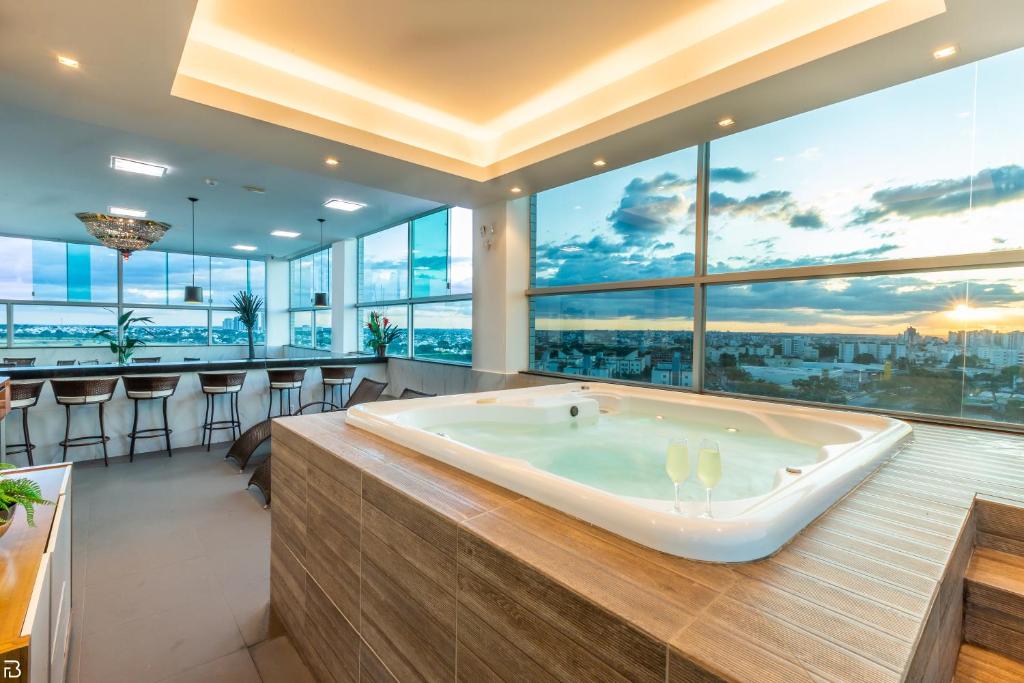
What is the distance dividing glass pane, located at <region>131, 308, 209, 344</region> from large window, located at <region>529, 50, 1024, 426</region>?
8674 mm

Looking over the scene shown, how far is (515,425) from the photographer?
2.98 meters

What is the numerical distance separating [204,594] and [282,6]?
9.79ft

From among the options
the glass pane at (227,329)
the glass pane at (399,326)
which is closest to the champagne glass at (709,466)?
the glass pane at (399,326)

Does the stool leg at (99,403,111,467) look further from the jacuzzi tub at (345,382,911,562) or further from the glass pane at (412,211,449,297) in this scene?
the glass pane at (412,211,449,297)

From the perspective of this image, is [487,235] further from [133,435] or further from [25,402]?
[25,402]

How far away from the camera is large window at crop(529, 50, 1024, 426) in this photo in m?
2.42

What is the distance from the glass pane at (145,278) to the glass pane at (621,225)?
7970mm

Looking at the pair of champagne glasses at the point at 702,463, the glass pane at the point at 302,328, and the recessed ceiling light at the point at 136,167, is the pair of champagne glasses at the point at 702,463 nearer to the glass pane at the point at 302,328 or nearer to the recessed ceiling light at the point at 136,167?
the recessed ceiling light at the point at 136,167

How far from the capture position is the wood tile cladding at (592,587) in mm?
741

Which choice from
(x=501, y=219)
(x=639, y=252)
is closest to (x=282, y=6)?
(x=501, y=219)

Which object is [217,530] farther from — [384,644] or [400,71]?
[400,71]

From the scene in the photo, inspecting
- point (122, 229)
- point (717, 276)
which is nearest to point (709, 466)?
point (717, 276)

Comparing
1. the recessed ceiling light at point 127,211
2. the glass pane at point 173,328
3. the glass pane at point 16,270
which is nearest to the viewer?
the recessed ceiling light at point 127,211

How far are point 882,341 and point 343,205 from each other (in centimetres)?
542
